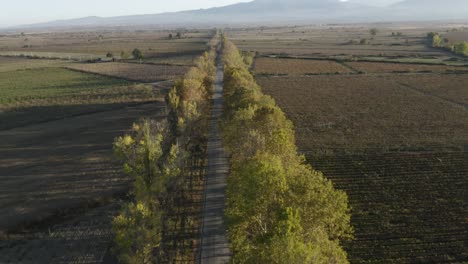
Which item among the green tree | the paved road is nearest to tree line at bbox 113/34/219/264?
the paved road

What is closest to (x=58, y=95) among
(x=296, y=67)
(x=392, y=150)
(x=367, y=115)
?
(x=367, y=115)

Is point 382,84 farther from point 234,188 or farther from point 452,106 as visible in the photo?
point 234,188

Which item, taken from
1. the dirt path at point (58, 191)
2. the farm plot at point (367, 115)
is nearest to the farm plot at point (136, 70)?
the farm plot at point (367, 115)

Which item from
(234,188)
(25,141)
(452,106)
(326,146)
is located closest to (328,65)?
(452,106)

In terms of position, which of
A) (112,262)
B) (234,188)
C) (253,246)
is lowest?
(112,262)

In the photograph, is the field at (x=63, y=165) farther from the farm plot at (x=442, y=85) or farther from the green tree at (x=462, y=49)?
the green tree at (x=462, y=49)

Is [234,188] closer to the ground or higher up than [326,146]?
higher up
